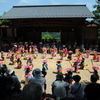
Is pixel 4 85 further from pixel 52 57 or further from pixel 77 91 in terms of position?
pixel 52 57

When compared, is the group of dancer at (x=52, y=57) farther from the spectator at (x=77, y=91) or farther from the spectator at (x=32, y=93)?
the spectator at (x=32, y=93)

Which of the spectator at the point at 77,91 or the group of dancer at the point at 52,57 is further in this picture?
the group of dancer at the point at 52,57

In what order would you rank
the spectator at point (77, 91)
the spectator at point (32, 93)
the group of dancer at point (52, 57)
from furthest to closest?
the group of dancer at point (52, 57), the spectator at point (77, 91), the spectator at point (32, 93)

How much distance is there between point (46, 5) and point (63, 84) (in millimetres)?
16739

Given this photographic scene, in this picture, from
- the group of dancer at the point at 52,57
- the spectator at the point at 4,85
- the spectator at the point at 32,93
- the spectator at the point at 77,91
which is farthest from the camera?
the group of dancer at the point at 52,57

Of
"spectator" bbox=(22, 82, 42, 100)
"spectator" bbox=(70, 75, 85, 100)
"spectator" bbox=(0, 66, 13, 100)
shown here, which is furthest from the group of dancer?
"spectator" bbox=(22, 82, 42, 100)

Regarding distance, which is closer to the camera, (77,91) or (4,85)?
(4,85)

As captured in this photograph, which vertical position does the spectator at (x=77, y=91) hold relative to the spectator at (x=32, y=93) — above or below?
below

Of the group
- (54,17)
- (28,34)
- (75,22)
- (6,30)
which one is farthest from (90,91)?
(28,34)

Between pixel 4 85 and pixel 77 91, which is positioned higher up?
pixel 4 85

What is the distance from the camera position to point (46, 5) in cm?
1811

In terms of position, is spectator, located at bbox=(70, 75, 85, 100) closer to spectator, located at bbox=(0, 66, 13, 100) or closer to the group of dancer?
the group of dancer

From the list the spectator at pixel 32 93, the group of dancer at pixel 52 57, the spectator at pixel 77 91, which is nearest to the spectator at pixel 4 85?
the spectator at pixel 32 93

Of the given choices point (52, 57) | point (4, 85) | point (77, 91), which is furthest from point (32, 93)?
point (52, 57)
